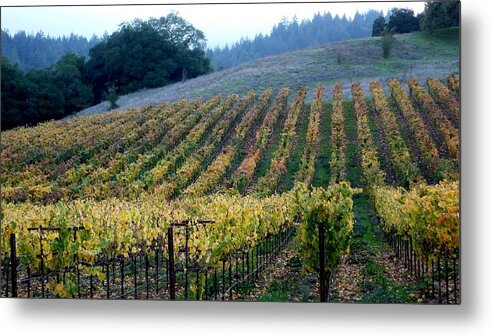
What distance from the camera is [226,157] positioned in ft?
19.7

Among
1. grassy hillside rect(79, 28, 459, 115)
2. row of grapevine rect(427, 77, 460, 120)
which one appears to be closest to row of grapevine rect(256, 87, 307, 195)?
grassy hillside rect(79, 28, 459, 115)

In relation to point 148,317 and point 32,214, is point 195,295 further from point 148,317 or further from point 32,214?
point 32,214

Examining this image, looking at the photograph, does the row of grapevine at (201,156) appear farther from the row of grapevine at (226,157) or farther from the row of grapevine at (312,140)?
the row of grapevine at (312,140)

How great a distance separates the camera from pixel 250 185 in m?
5.91

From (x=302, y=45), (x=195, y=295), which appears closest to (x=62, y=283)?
(x=195, y=295)

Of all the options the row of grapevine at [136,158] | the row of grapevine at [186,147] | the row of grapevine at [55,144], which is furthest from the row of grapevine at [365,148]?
the row of grapevine at [55,144]

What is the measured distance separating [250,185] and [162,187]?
755 mm

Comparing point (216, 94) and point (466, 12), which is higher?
point (466, 12)

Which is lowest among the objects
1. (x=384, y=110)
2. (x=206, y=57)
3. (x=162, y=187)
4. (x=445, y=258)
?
(x=445, y=258)

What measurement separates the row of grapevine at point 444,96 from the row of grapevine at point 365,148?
606 mm

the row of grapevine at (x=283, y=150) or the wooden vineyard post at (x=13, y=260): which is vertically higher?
the row of grapevine at (x=283, y=150)

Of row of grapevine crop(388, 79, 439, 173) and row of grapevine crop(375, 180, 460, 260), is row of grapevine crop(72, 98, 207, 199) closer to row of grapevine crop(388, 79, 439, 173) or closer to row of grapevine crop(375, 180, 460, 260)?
row of grapevine crop(388, 79, 439, 173)

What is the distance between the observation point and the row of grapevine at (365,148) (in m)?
5.61

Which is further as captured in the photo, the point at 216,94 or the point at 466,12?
the point at 216,94
